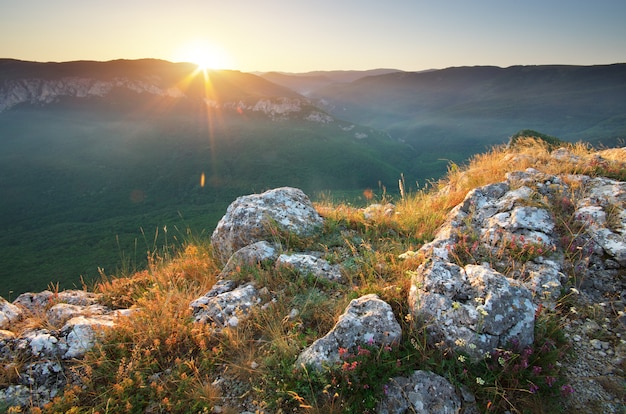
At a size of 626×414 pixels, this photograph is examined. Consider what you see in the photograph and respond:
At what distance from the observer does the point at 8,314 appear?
4645 mm

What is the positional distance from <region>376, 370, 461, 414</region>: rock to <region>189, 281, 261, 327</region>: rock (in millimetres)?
2153

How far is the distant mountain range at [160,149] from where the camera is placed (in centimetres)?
7106

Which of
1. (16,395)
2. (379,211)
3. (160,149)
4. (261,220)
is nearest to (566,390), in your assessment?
(379,211)

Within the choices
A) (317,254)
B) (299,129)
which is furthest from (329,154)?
(317,254)

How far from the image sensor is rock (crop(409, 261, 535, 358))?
3.35 meters

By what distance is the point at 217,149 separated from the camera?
123 meters

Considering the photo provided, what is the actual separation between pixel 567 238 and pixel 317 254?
13.4ft

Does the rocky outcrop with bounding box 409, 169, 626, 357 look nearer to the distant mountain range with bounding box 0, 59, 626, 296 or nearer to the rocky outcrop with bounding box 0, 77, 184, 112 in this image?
the distant mountain range with bounding box 0, 59, 626, 296

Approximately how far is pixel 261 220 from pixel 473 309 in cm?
443

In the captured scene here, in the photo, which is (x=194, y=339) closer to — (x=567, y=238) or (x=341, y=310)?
(x=341, y=310)

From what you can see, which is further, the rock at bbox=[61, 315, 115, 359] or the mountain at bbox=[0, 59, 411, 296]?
the mountain at bbox=[0, 59, 411, 296]

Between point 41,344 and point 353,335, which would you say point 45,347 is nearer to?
point 41,344

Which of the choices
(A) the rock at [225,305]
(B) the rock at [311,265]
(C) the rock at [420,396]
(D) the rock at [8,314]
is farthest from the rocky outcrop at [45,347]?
(C) the rock at [420,396]

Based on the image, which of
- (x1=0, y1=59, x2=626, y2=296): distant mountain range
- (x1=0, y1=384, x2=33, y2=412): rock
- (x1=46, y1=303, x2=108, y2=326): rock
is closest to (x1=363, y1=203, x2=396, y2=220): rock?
(x1=46, y1=303, x2=108, y2=326): rock
